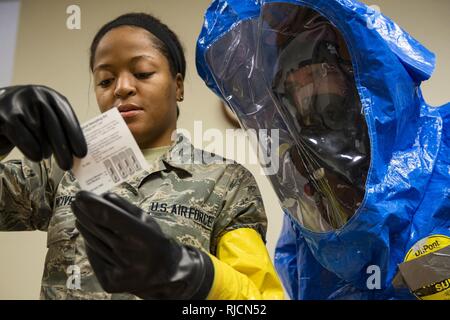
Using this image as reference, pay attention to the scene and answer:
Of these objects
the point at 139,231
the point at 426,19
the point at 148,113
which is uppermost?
the point at 426,19

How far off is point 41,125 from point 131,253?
0.64ft

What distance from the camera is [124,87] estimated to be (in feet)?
2.71

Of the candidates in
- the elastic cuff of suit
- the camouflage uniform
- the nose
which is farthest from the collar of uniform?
the elastic cuff of suit

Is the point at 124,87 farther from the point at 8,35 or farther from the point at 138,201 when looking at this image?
the point at 8,35

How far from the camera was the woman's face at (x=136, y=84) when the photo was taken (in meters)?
0.84

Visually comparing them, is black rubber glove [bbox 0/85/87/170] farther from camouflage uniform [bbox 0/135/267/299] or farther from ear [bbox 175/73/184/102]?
ear [bbox 175/73/184/102]

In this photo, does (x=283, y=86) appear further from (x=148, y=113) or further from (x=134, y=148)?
(x=134, y=148)

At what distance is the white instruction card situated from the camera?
2.10 feet

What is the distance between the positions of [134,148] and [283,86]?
0.42m

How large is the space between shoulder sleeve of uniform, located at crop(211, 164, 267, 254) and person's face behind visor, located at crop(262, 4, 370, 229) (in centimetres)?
13

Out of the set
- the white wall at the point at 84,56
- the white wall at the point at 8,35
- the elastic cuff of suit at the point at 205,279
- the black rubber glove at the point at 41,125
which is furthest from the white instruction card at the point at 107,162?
the white wall at the point at 8,35

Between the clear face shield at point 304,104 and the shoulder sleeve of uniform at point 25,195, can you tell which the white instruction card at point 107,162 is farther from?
the clear face shield at point 304,104
